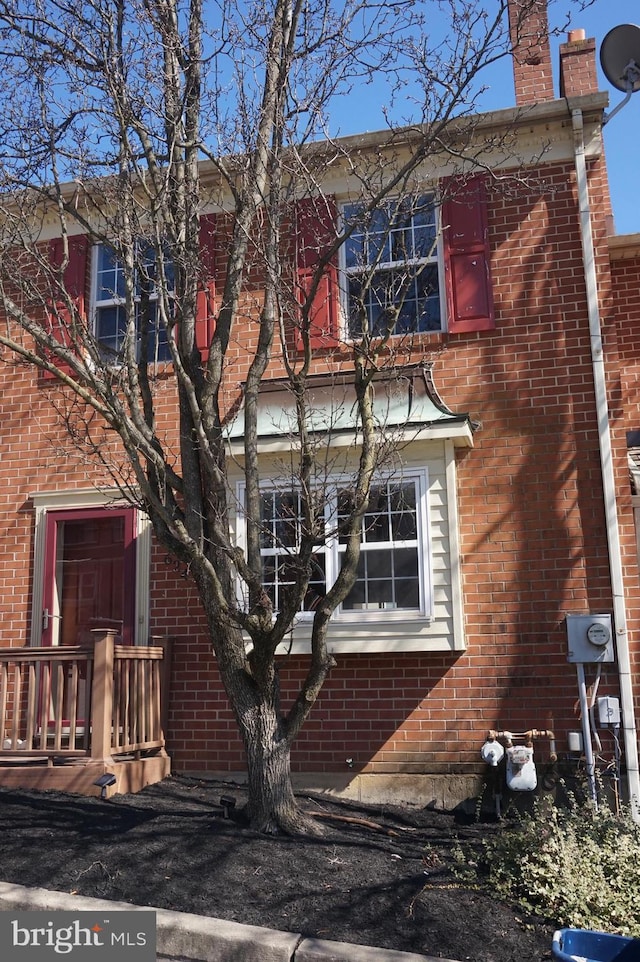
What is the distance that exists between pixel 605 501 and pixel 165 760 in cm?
464

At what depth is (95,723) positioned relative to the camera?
7.21 metres

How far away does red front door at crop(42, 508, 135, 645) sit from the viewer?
9227 mm

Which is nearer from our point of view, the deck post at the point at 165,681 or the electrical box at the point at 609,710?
the electrical box at the point at 609,710

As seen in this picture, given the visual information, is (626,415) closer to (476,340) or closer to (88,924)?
(476,340)

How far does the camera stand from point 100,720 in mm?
7203

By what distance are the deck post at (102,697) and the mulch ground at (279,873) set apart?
21.6 inches

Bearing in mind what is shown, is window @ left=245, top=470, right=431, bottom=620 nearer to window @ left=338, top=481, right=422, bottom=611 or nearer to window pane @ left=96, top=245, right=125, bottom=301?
window @ left=338, top=481, right=422, bottom=611

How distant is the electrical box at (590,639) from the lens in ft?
24.3

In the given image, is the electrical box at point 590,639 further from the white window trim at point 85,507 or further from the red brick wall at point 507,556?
the white window trim at point 85,507

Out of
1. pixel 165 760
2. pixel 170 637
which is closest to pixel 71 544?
pixel 170 637

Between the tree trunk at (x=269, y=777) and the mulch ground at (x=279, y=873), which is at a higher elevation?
the tree trunk at (x=269, y=777)

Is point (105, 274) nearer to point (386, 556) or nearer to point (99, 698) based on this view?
point (386, 556)

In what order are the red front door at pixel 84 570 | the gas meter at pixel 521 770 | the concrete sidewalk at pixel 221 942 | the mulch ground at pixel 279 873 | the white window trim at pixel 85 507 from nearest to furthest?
the concrete sidewalk at pixel 221 942 < the mulch ground at pixel 279 873 < the gas meter at pixel 521 770 < the white window trim at pixel 85 507 < the red front door at pixel 84 570

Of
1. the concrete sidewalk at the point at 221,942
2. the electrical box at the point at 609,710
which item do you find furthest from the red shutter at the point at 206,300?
the concrete sidewalk at the point at 221,942
